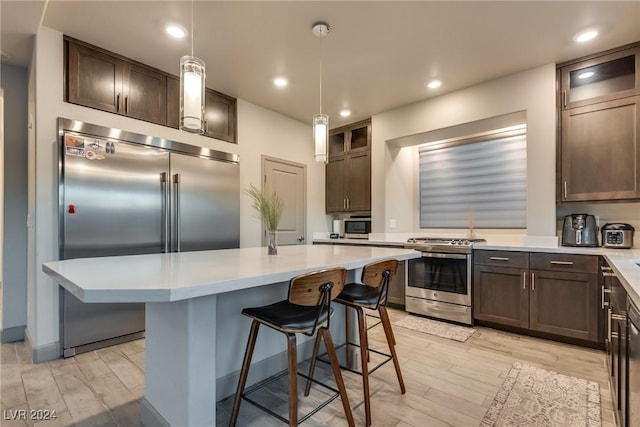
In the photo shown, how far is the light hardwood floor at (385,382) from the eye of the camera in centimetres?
181

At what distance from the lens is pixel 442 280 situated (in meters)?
3.64

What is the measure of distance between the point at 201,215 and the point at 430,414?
2.83 metres

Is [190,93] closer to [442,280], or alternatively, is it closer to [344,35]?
[344,35]

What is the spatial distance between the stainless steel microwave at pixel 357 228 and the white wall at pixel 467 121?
0.27 meters

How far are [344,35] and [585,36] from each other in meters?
2.09

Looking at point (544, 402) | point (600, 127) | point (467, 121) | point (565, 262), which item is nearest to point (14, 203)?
point (544, 402)

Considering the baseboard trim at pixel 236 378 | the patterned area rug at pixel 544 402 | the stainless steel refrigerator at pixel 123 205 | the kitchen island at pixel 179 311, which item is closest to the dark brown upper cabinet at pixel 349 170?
the stainless steel refrigerator at pixel 123 205

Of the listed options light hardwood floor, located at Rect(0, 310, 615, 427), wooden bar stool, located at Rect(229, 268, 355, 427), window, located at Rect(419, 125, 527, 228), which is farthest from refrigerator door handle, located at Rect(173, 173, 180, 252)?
window, located at Rect(419, 125, 527, 228)

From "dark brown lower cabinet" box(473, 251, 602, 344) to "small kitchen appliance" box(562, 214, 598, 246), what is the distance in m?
0.37

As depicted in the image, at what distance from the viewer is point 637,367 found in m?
1.14

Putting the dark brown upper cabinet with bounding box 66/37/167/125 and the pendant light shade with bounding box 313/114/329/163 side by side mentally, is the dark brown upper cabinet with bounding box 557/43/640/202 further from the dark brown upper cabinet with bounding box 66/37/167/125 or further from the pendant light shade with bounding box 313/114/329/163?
the dark brown upper cabinet with bounding box 66/37/167/125

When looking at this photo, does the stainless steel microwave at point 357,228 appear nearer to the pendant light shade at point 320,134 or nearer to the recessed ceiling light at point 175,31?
the pendant light shade at point 320,134

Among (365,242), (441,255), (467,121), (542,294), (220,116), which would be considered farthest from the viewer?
(365,242)

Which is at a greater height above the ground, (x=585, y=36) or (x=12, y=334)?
(x=585, y=36)
